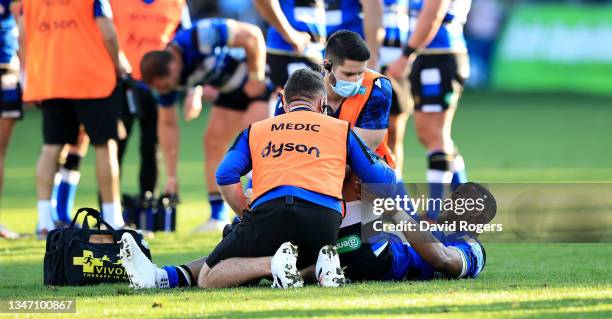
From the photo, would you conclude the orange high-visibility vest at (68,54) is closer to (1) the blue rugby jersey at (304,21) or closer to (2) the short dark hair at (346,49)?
(1) the blue rugby jersey at (304,21)

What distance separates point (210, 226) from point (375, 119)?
303 centimetres

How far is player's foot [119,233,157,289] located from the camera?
701cm

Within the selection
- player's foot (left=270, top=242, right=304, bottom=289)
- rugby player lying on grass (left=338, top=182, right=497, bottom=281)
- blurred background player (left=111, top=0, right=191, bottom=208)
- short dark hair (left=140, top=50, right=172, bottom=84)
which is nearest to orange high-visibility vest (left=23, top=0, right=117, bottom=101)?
short dark hair (left=140, top=50, right=172, bottom=84)

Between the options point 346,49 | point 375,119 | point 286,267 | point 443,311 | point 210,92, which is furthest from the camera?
point 210,92

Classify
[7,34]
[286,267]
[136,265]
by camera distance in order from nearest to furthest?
[286,267]
[136,265]
[7,34]

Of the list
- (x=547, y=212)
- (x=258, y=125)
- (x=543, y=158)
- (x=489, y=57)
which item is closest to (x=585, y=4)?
(x=489, y=57)

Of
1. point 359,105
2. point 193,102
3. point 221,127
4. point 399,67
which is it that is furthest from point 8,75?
point 359,105

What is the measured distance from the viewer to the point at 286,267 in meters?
6.75

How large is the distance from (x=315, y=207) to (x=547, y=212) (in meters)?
2.24

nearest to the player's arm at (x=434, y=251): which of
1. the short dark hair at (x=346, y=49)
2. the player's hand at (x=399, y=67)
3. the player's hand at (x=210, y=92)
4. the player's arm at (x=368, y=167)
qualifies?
the player's arm at (x=368, y=167)

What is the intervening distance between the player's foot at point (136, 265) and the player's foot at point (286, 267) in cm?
70

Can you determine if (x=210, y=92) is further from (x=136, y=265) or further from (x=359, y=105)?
(x=136, y=265)

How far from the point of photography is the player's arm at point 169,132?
36.1 ft

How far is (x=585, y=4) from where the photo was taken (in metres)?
28.7
